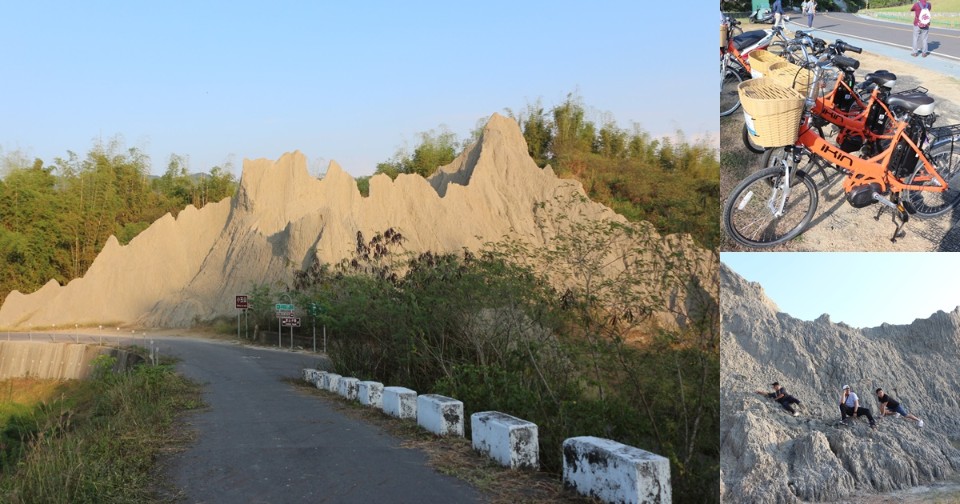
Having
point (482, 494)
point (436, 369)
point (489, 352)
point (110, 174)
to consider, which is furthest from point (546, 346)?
point (110, 174)

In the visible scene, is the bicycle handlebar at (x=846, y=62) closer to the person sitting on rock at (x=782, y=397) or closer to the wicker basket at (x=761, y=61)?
the wicker basket at (x=761, y=61)

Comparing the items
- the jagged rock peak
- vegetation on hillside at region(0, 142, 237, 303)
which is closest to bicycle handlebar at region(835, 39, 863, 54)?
the jagged rock peak

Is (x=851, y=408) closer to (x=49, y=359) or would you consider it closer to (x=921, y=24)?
(x=921, y=24)

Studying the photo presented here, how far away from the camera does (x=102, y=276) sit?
46.4 metres

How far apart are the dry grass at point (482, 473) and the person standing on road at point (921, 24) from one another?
2.85 m

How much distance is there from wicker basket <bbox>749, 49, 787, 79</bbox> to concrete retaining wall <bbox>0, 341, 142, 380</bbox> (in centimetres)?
2719

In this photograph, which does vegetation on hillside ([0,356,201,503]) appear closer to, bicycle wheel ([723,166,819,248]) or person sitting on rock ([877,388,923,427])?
bicycle wheel ([723,166,819,248])

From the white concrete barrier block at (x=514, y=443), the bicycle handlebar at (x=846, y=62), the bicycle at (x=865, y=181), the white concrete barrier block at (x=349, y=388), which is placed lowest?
the white concrete barrier block at (x=349, y=388)

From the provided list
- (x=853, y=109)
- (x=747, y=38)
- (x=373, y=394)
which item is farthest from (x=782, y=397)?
(x=373, y=394)

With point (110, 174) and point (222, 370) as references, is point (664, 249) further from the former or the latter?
point (110, 174)

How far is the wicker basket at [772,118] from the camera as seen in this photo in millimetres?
3020

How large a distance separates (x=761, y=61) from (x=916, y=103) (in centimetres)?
70

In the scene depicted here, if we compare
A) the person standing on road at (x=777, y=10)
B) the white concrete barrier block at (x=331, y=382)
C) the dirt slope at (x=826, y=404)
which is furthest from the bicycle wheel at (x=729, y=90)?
the white concrete barrier block at (x=331, y=382)

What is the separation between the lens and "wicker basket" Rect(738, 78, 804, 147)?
9.91ft
